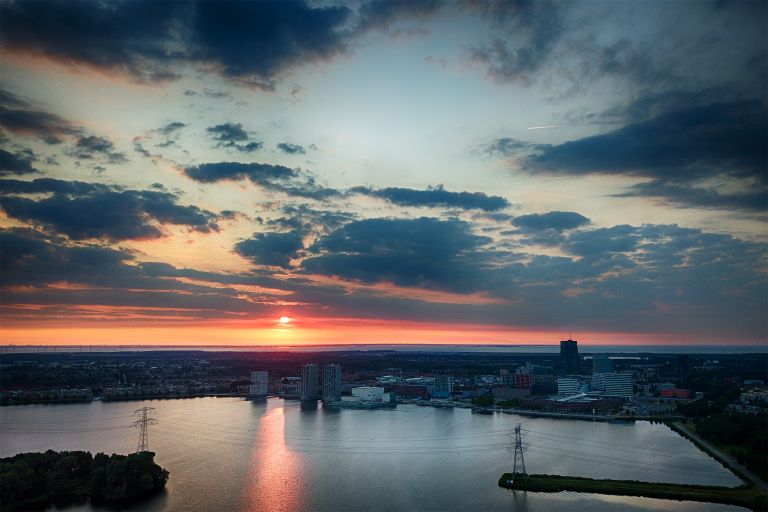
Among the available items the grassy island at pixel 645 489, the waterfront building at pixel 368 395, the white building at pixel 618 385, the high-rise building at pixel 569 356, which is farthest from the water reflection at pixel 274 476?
the high-rise building at pixel 569 356

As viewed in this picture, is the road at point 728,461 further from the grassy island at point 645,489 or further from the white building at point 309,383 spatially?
the white building at point 309,383

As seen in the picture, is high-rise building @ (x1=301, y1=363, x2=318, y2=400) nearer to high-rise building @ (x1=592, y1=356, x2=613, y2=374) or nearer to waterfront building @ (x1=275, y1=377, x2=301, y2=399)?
waterfront building @ (x1=275, y1=377, x2=301, y2=399)

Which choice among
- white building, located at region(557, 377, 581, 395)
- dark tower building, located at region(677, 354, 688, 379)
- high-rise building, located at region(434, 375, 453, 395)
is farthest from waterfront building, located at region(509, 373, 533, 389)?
dark tower building, located at region(677, 354, 688, 379)

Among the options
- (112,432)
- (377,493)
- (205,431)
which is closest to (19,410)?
(112,432)

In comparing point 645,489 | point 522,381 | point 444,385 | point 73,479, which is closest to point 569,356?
point 522,381

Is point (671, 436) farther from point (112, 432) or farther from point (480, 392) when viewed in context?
point (112, 432)

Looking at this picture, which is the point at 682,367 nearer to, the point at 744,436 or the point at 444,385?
the point at 444,385
